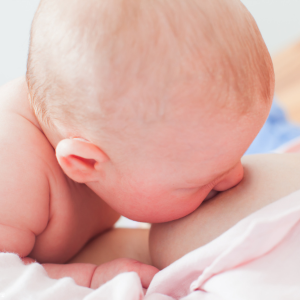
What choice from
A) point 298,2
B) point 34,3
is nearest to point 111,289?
point 34,3

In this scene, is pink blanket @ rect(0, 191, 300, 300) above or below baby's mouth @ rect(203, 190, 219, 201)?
above

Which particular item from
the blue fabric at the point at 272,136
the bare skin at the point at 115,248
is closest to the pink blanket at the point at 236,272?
the bare skin at the point at 115,248

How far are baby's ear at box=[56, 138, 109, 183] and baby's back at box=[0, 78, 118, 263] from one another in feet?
0.27

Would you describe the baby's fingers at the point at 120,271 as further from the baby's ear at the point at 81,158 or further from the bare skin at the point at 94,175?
the baby's ear at the point at 81,158

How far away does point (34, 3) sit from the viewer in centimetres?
162

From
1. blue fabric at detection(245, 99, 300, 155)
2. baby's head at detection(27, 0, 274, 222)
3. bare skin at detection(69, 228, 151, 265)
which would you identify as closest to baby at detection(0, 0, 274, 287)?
baby's head at detection(27, 0, 274, 222)

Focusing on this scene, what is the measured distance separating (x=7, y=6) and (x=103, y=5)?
1.31m

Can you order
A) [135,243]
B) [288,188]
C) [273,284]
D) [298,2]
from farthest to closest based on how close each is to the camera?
[298,2] → [135,243] → [288,188] → [273,284]

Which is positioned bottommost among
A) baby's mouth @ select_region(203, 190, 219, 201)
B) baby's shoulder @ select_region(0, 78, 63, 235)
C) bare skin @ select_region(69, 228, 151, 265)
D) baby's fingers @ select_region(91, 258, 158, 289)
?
bare skin @ select_region(69, 228, 151, 265)

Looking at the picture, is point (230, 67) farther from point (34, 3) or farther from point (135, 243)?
point (34, 3)

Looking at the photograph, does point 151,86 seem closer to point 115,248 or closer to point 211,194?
point 211,194

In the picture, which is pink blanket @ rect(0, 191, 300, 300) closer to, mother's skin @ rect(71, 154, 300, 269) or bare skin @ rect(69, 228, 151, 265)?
mother's skin @ rect(71, 154, 300, 269)

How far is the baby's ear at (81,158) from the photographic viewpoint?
0.54 metres

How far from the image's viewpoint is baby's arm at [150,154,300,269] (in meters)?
0.61
